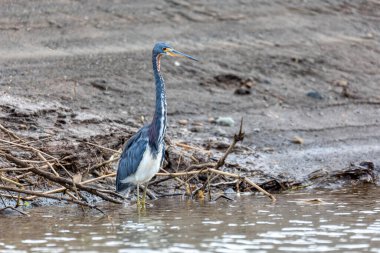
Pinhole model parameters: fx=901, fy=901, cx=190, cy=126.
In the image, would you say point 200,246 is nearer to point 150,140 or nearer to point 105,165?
point 150,140

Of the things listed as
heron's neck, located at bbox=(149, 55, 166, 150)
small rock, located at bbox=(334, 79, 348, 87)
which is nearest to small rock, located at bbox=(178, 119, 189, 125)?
heron's neck, located at bbox=(149, 55, 166, 150)

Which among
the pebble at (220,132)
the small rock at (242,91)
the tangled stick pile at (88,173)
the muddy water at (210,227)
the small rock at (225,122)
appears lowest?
the muddy water at (210,227)

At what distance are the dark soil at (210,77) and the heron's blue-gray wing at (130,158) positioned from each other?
27.7 inches

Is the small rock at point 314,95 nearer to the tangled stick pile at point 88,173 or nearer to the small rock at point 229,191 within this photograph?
the tangled stick pile at point 88,173

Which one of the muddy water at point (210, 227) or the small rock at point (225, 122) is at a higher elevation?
the small rock at point (225, 122)

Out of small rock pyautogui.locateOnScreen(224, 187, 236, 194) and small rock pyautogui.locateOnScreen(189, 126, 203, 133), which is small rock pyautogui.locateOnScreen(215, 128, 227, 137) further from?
small rock pyautogui.locateOnScreen(224, 187, 236, 194)

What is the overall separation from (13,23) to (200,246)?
752cm

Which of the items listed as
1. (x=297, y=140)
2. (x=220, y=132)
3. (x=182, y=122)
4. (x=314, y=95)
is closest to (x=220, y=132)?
(x=220, y=132)

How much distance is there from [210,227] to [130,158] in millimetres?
1470

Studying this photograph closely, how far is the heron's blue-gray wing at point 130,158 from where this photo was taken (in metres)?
8.76

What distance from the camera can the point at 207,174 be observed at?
920 centimetres

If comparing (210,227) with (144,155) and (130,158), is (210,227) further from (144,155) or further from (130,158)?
(130,158)

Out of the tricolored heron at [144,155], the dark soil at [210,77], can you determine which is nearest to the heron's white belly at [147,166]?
the tricolored heron at [144,155]

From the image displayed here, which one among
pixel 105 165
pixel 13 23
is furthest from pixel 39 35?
pixel 105 165
